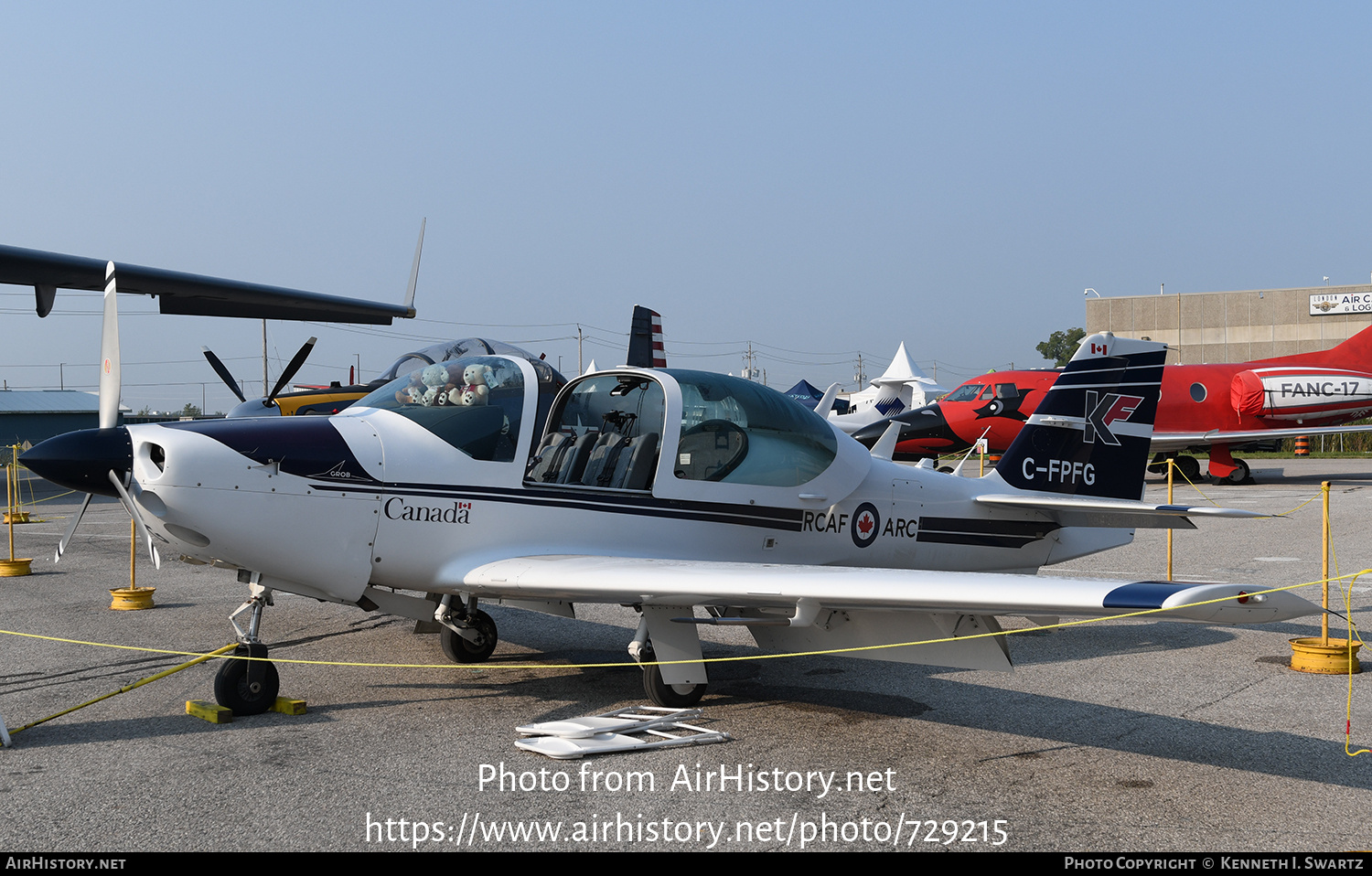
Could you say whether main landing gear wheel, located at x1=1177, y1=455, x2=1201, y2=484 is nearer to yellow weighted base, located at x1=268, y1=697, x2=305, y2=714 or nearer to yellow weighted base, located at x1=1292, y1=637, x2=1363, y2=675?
yellow weighted base, located at x1=1292, y1=637, x2=1363, y2=675

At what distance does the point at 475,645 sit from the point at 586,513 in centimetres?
180

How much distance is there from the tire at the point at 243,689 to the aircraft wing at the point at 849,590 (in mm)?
1249

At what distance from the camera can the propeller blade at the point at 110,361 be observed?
6.01 metres

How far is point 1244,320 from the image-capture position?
63750 mm

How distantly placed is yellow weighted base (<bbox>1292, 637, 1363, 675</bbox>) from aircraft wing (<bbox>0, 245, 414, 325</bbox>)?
20.6 m

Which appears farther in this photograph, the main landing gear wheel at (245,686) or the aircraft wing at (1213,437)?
the aircraft wing at (1213,437)

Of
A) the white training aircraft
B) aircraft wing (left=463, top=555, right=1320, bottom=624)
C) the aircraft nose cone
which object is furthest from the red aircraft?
the aircraft nose cone

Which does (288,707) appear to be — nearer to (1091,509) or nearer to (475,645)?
(475,645)

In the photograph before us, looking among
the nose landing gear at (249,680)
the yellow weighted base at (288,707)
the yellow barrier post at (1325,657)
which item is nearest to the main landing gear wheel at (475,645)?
the yellow weighted base at (288,707)

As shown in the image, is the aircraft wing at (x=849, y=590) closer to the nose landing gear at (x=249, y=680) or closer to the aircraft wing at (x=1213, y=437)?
the nose landing gear at (x=249, y=680)

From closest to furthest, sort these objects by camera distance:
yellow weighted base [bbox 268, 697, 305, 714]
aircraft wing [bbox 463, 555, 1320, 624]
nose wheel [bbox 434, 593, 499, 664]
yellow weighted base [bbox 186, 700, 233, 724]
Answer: aircraft wing [bbox 463, 555, 1320, 624]
yellow weighted base [bbox 186, 700, 233, 724]
yellow weighted base [bbox 268, 697, 305, 714]
nose wheel [bbox 434, 593, 499, 664]

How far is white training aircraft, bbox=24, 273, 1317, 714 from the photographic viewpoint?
5320 millimetres

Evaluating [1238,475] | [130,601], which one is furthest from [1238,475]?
Result: [130,601]

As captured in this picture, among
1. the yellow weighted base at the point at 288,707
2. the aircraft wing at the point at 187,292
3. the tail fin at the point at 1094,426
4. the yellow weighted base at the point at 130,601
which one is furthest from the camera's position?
the aircraft wing at the point at 187,292
